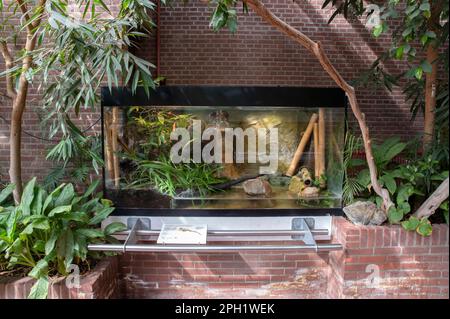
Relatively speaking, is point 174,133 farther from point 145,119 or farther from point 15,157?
point 15,157

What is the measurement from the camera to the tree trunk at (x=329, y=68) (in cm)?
228

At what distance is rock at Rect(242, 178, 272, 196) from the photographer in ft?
9.70

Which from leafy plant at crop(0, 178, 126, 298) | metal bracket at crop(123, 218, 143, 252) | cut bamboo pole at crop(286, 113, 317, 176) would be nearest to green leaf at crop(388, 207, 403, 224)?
cut bamboo pole at crop(286, 113, 317, 176)

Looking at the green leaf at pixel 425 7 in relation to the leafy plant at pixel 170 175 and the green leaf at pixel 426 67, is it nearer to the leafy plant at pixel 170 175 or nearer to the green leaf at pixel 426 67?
the green leaf at pixel 426 67

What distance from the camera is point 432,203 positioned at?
7.84 ft

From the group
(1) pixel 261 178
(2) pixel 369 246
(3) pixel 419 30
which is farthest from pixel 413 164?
(1) pixel 261 178

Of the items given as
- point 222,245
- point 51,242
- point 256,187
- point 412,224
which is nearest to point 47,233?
point 51,242

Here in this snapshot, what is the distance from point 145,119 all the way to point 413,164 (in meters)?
2.17

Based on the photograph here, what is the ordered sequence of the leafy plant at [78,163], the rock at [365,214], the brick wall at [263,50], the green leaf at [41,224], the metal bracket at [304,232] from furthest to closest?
the brick wall at [263,50]
the leafy plant at [78,163]
the rock at [365,214]
the metal bracket at [304,232]
the green leaf at [41,224]

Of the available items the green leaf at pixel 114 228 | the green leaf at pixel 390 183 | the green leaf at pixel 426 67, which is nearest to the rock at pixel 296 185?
the green leaf at pixel 390 183

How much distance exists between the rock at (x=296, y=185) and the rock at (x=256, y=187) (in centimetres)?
19

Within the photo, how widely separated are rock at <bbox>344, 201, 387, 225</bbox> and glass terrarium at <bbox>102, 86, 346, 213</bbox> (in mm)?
220

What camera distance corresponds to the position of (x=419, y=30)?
8.07ft
